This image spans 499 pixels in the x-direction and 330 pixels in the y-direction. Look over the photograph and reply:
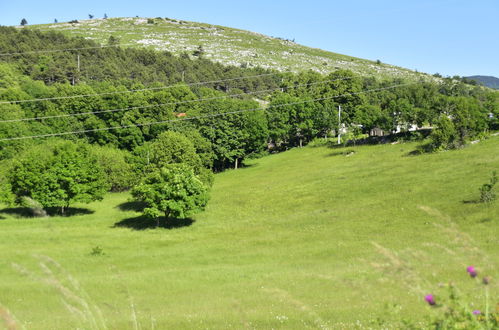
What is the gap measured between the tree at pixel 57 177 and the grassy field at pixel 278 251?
302cm

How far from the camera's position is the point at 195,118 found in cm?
9619

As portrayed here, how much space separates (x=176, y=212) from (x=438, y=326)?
158 ft

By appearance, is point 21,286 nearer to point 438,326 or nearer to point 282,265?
point 282,265

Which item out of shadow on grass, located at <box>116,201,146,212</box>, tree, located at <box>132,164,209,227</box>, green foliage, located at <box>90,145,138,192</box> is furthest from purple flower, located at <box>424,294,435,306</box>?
green foliage, located at <box>90,145,138,192</box>

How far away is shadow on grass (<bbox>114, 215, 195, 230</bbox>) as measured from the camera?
175 ft

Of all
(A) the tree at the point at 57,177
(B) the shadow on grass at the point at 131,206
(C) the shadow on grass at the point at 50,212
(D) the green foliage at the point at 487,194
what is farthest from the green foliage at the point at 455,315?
(C) the shadow on grass at the point at 50,212

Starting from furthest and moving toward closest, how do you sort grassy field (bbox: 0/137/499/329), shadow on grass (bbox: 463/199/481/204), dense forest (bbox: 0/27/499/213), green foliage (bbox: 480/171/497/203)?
dense forest (bbox: 0/27/499/213), shadow on grass (bbox: 463/199/481/204), green foliage (bbox: 480/171/497/203), grassy field (bbox: 0/137/499/329)

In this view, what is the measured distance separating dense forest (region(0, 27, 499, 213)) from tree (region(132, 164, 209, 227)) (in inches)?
381

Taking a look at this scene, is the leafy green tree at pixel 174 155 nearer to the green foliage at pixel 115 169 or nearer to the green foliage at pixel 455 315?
the green foliage at pixel 115 169

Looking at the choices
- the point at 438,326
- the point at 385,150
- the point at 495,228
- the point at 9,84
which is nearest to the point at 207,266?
the point at 495,228

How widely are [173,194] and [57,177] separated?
1681 cm

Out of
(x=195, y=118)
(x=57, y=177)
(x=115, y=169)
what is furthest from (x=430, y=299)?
(x=195, y=118)

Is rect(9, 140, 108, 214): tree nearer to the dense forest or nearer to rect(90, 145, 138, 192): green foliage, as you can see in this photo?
the dense forest

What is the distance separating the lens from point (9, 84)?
12069 centimetres
